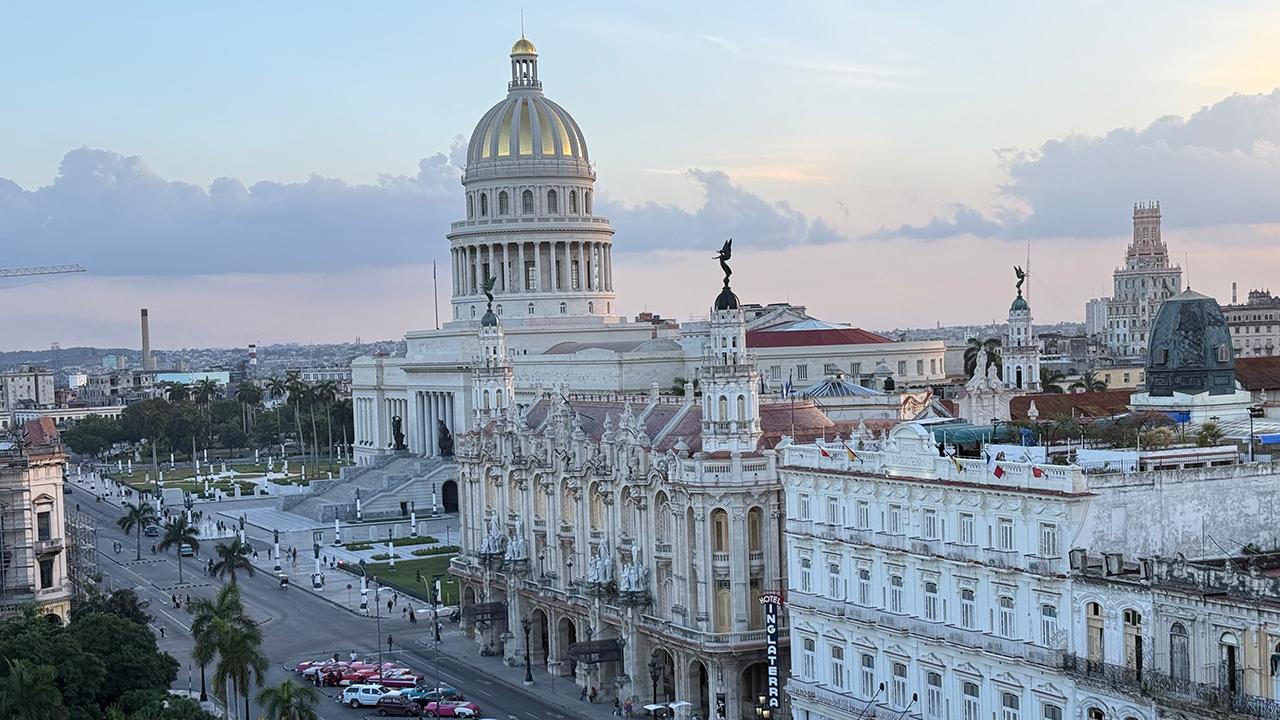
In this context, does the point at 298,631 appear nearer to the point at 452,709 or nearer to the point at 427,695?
the point at 427,695

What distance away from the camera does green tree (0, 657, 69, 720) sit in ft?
221

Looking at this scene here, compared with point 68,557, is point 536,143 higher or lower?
higher

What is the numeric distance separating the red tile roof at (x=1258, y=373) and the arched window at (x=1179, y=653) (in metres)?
89.6

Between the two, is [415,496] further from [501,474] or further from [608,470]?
[608,470]

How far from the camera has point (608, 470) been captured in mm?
90688

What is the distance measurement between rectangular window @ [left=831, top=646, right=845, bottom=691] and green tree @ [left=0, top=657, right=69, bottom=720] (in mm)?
31323

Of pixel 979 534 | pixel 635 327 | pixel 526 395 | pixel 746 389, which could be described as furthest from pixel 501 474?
pixel 635 327

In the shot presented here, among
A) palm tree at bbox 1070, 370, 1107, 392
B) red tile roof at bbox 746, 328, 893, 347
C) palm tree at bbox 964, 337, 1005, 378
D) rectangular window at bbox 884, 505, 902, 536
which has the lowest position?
rectangular window at bbox 884, 505, 902, 536

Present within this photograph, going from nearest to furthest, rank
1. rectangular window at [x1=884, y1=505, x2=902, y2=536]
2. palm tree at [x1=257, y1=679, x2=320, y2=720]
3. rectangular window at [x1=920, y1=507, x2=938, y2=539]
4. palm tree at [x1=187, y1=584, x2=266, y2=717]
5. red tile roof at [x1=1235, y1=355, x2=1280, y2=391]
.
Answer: rectangular window at [x1=920, y1=507, x2=938, y2=539], rectangular window at [x1=884, y1=505, x2=902, y2=536], palm tree at [x1=257, y1=679, x2=320, y2=720], palm tree at [x1=187, y1=584, x2=266, y2=717], red tile roof at [x1=1235, y1=355, x2=1280, y2=391]

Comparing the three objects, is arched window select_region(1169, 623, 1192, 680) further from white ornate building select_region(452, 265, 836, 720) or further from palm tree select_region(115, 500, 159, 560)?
palm tree select_region(115, 500, 159, 560)

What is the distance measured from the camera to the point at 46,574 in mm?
94000

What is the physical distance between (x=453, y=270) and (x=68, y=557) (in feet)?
304

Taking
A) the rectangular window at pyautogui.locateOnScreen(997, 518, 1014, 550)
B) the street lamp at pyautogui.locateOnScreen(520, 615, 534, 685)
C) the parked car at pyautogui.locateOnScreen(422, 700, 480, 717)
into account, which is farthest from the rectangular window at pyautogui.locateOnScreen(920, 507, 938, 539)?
the street lamp at pyautogui.locateOnScreen(520, 615, 534, 685)

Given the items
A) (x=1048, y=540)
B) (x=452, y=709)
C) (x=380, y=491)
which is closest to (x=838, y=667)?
(x=1048, y=540)
